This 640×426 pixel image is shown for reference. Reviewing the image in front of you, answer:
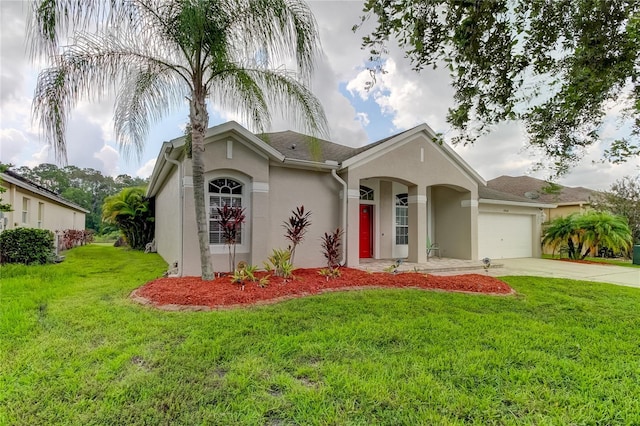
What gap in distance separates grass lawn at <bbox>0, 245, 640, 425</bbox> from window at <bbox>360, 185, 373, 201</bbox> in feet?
24.1

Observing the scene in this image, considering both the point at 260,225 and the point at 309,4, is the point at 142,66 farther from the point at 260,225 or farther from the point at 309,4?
the point at 260,225

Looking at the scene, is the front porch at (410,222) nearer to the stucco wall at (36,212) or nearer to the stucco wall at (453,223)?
the stucco wall at (453,223)

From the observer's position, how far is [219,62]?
6934 mm

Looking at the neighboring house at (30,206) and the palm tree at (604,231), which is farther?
the palm tree at (604,231)

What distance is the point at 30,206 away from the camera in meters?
14.7

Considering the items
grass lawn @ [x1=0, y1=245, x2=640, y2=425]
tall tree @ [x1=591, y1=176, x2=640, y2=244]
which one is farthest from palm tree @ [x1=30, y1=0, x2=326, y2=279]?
tall tree @ [x1=591, y1=176, x2=640, y2=244]

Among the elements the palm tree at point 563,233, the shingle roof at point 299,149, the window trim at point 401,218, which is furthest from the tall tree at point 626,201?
the shingle roof at point 299,149

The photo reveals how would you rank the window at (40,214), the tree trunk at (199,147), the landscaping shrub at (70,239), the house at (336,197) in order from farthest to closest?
1. the landscaping shrub at (70,239)
2. the window at (40,214)
3. the house at (336,197)
4. the tree trunk at (199,147)

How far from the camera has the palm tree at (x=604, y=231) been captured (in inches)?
553

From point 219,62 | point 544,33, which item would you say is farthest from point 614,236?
point 219,62

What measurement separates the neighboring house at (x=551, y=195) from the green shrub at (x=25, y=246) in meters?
20.6

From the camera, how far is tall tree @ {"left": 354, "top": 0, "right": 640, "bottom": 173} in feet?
14.6

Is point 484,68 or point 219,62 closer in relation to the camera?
point 484,68

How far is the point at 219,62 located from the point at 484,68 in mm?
5325
